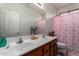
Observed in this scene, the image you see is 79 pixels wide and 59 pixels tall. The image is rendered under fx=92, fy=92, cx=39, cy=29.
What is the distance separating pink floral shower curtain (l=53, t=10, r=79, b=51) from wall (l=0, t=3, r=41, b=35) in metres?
0.42

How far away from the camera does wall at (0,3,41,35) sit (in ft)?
4.80

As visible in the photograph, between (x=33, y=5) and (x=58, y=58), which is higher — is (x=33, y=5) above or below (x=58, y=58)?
above

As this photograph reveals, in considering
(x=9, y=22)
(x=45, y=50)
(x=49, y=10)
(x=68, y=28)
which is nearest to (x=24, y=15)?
(x=9, y=22)

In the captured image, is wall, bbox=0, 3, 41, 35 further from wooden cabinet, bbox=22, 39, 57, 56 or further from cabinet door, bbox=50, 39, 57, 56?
cabinet door, bbox=50, 39, 57, 56

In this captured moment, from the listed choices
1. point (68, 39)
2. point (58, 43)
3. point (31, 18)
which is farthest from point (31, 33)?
point (68, 39)

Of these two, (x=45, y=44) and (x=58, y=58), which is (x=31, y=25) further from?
(x=58, y=58)

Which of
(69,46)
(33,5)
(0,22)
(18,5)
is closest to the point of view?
Answer: (0,22)

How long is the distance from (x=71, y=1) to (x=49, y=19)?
51 cm

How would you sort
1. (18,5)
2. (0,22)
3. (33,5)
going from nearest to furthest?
(0,22)
(18,5)
(33,5)

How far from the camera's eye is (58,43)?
182 cm

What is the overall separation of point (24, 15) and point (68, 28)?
92cm

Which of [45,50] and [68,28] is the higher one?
[68,28]

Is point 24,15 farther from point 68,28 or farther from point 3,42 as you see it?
point 68,28

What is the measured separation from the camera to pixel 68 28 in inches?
73.7
